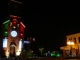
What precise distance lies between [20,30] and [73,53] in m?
20.4

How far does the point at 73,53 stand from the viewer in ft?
132

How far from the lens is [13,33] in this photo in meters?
51.0

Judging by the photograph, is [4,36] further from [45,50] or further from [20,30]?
[45,50]

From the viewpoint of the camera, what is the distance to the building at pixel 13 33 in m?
49.4

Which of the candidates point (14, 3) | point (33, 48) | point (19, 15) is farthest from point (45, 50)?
point (14, 3)

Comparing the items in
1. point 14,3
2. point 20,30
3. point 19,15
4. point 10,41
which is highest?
point 14,3

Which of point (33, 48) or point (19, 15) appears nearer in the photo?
point (19, 15)

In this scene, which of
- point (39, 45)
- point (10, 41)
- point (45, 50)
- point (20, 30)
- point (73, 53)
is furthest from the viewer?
point (39, 45)

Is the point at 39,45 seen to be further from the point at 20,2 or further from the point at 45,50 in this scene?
the point at 20,2

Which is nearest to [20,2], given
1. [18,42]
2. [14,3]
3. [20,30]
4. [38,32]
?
[14,3]

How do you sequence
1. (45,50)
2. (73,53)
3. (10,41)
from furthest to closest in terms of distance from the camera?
(45,50), (10,41), (73,53)

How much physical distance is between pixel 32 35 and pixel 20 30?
15088mm

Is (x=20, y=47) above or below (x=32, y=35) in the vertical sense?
below

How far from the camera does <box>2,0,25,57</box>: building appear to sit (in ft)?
162
